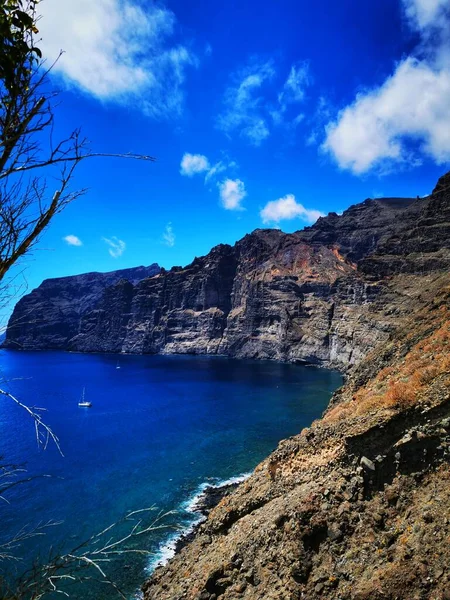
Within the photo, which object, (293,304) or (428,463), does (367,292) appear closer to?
(293,304)

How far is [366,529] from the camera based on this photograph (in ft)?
43.5

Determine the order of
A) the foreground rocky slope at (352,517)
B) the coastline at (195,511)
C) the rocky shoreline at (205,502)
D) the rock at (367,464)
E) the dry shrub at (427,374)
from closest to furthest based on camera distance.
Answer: the foreground rocky slope at (352,517) < the rock at (367,464) < the dry shrub at (427,374) < the coastline at (195,511) < the rocky shoreline at (205,502)

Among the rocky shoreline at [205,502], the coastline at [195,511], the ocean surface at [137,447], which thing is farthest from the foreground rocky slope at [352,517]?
the rocky shoreline at [205,502]

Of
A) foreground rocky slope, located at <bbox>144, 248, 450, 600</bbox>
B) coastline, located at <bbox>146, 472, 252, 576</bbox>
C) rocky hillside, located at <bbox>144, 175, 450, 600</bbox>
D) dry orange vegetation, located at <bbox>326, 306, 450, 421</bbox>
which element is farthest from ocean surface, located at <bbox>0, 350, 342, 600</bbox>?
dry orange vegetation, located at <bbox>326, 306, 450, 421</bbox>

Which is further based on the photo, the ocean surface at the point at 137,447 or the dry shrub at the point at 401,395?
the ocean surface at the point at 137,447

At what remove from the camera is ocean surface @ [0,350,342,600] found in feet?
105

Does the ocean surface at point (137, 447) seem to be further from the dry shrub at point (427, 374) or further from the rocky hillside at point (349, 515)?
the dry shrub at point (427, 374)

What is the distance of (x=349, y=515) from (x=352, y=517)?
0.42 ft

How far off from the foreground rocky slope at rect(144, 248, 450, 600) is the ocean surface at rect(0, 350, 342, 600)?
403 cm

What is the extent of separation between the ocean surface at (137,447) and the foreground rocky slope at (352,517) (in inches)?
159

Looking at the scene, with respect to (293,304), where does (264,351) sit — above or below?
below

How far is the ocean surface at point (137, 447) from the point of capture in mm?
31969

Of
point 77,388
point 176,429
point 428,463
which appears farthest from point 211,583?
point 77,388

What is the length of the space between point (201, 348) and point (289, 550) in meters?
184
